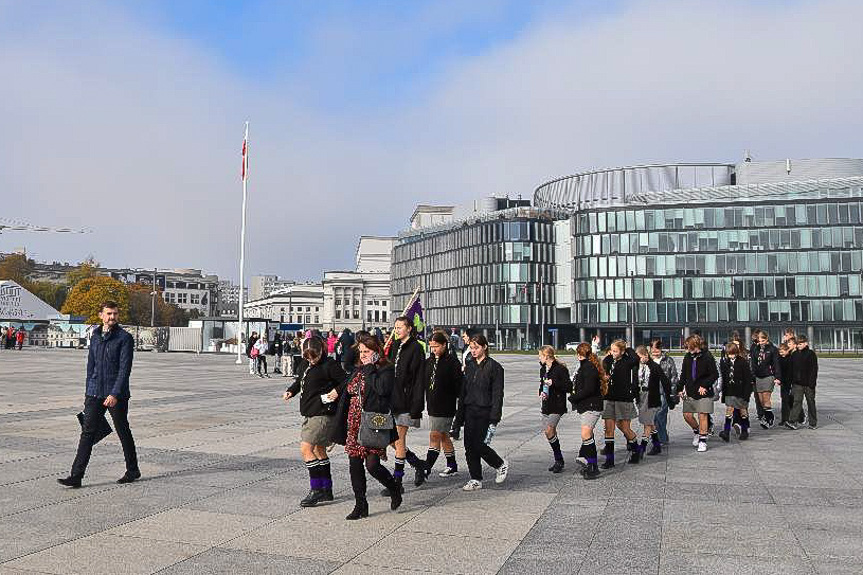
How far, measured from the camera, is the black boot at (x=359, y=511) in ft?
23.4

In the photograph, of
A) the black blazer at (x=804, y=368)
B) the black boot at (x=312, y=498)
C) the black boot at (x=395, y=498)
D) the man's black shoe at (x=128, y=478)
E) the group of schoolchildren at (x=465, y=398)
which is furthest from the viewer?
the black blazer at (x=804, y=368)

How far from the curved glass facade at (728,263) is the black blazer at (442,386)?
79.9 meters

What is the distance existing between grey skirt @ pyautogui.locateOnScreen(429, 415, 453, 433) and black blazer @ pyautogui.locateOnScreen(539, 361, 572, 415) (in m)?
1.33

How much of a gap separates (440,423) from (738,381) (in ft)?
21.7

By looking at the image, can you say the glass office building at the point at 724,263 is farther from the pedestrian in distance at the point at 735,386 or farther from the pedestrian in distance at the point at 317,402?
the pedestrian in distance at the point at 317,402

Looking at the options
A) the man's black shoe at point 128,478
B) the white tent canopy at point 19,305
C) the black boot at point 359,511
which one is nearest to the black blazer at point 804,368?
the black boot at point 359,511

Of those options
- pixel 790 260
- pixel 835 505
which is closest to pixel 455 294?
pixel 790 260

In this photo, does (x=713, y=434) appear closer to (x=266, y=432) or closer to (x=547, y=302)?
(x=266, y=432)

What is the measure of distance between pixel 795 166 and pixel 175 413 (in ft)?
346

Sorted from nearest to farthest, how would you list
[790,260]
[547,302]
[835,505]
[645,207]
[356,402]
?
[356,402] < [835,505] < [790,260] < [645,207] < [547,302]

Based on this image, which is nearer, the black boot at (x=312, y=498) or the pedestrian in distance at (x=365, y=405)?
the pedestrian in distance at (x=365, y=405)

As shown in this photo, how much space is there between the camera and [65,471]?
361 inches

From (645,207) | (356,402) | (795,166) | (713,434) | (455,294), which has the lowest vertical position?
(713,434)

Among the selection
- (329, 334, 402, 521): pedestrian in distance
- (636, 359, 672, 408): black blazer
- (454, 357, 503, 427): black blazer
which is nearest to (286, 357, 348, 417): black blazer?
(329, 334, 402, 521): pedestrian in distance
